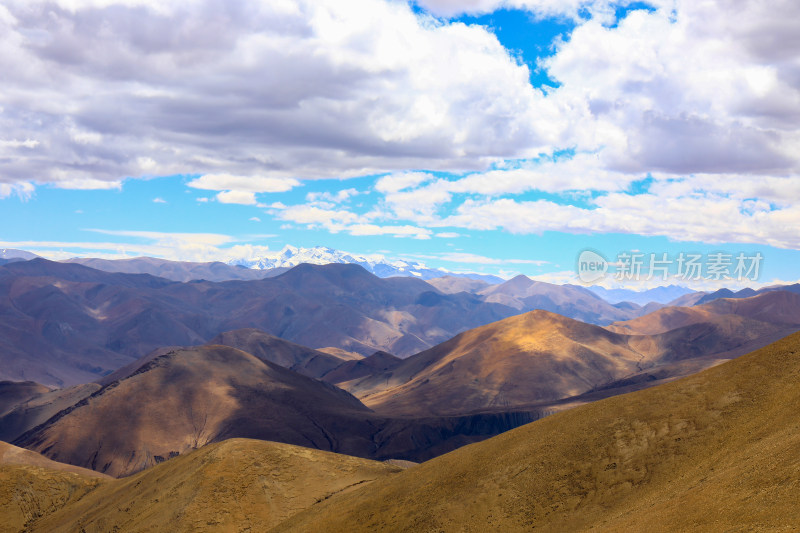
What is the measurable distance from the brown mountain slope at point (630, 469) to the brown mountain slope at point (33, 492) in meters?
44.0

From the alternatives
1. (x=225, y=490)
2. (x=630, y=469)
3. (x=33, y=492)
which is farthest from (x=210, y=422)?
(x=630, y=469)

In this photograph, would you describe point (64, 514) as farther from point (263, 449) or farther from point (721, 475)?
point (721, 475)

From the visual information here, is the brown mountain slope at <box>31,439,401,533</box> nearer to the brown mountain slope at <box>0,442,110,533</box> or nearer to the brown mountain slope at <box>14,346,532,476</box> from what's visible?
the brown mountain slope at <box>0,442,110,533</box>

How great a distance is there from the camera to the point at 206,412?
6772 inches

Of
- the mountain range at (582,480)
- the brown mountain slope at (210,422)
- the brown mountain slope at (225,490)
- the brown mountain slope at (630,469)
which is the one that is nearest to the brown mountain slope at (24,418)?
the brown mountain slope at (210,422)

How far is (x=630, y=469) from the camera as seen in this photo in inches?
1804

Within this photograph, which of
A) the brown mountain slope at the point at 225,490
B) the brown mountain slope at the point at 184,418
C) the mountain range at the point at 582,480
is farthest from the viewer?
the brown mountain slope at the point at 184,418

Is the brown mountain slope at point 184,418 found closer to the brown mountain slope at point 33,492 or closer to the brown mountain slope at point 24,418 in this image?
the brown mountain slope at point 24,418

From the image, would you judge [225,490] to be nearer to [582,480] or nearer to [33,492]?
[33,492]

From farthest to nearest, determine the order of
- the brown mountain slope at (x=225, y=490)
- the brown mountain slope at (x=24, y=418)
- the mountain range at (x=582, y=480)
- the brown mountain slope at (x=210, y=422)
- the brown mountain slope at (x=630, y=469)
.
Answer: the brown mountain slope at (x=24, y=418)
the brown mountain slope at (x=210, y=422)
the brown mountain slope at (x=225, y=490)
the mountain range at (x=582, y=480)
the brown mountain slope at (x=630, y=469)

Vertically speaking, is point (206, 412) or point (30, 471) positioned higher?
point (30, 471)

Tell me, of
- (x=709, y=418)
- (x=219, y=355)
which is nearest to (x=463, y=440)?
(x=219, y=355)

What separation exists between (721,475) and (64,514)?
76.3 metres

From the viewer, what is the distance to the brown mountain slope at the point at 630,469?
36156 millimetres
